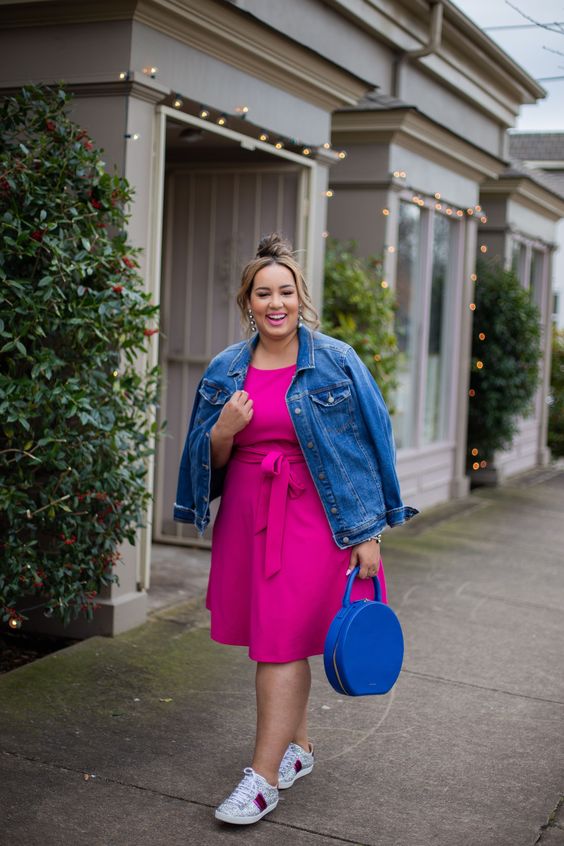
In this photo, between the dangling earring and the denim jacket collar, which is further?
the dangling earring

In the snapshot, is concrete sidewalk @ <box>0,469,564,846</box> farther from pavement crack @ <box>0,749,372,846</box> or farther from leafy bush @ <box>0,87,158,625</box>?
leafy bush @ <box>0,87,158,625</box>

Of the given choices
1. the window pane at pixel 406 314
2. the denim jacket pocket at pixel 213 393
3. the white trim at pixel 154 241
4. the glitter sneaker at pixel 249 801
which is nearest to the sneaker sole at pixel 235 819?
the glitter sneaker at pixel 249 801

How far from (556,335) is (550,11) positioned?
12666 millimetres

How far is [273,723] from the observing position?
3.55 m

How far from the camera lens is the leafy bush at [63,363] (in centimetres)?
448

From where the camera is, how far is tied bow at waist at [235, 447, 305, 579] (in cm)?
357

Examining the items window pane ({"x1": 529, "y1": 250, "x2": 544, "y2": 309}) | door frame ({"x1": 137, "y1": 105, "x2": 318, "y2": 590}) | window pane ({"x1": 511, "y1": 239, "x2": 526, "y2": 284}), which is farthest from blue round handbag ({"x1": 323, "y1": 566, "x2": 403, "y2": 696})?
window pane ({"x1": 529, "y1": 250, "x2": 544, "y2": 309})

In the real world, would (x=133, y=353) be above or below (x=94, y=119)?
below

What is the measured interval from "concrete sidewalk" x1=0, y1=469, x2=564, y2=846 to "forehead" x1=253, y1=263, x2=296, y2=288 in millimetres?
1747

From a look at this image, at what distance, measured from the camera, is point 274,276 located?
3639 mm

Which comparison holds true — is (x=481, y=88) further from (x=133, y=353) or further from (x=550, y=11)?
(x=133, y=353)

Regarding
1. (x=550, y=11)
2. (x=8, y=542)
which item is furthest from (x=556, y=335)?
(x=8, y=542)

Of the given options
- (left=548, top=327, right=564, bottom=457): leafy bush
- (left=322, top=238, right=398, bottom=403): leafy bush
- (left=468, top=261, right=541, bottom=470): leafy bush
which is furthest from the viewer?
(left=548, top=327, right=564, bottom=457): leafy bush

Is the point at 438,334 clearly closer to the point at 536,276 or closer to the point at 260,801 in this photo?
the point at 536,276
